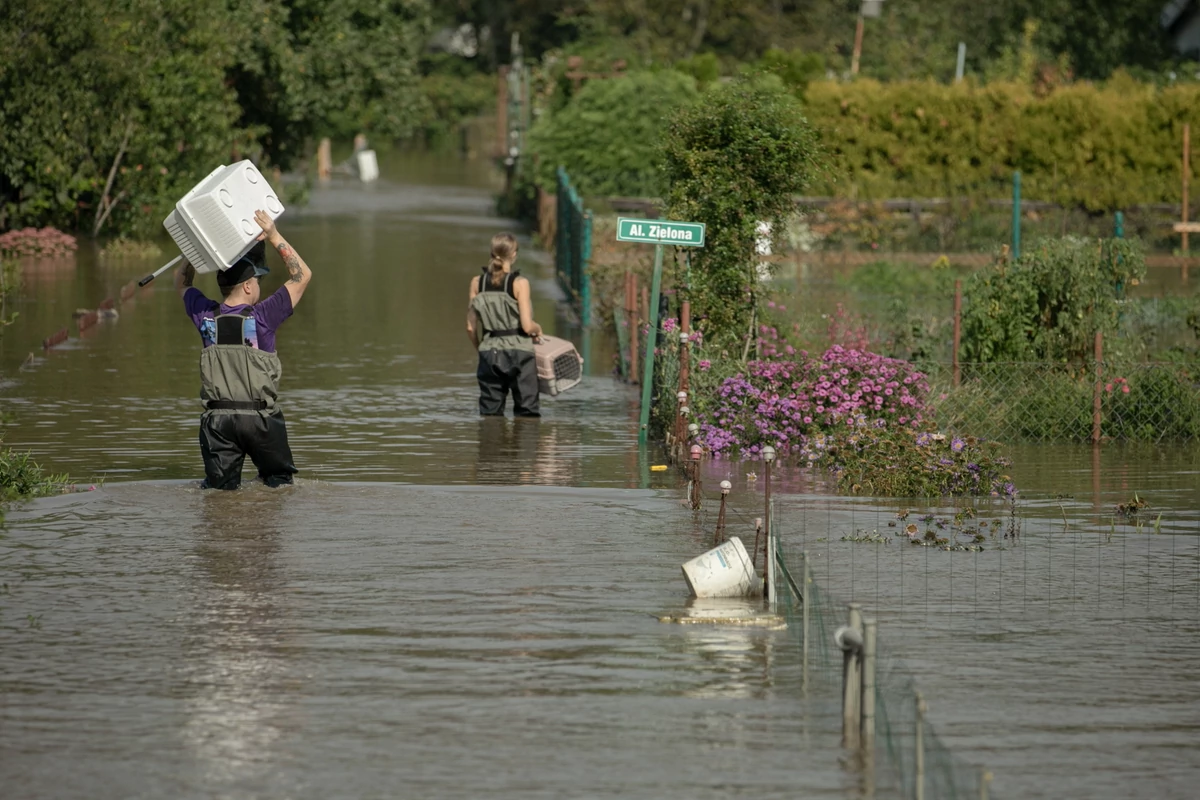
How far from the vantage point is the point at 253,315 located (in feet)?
38.3

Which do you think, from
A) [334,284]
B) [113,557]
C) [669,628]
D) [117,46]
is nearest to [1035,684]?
[669,628]

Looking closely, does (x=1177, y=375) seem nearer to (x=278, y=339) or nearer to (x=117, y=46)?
(x=278, y=339)

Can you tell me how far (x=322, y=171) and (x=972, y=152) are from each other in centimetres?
2433

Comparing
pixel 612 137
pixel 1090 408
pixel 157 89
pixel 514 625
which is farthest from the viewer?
pixel 612 137

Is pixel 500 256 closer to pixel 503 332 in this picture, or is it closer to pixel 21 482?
pixel 503 332

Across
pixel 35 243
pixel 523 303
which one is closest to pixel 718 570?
pixel 523 303

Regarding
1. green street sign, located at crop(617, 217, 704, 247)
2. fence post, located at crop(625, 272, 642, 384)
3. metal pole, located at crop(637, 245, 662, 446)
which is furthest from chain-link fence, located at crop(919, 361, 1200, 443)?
fence post, located at crop(625, 272, 642, 384)

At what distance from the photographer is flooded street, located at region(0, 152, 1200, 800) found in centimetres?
708

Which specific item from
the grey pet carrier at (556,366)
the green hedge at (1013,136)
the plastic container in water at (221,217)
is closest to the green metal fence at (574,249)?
the grey pet carrier at (556,366)

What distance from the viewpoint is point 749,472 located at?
1334 centimetres

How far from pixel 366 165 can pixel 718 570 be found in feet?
148

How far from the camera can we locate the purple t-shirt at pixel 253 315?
1165 cm

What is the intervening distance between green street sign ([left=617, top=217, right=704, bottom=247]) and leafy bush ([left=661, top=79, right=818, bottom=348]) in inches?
85.6

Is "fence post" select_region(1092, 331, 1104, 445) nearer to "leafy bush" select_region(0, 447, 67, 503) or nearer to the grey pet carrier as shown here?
the grey pet carrier
